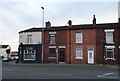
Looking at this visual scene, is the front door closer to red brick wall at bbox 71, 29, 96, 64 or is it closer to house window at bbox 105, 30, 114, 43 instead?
red brick wall at bbox 71, 29, 96, 64

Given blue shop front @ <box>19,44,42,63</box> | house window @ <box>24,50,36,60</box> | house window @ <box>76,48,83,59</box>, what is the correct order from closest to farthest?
1. house window @ <box>76,48,83,59</box>
2. blue shop front @ <box>19,44,42,63</box>
3. house window @ <box>24,50,36,60</box>

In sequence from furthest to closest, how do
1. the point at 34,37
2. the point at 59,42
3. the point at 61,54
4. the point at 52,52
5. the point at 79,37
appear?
the point at 34,37, the point at 52,52, the point at 59,42, the point at 61,54, the point at 79,37

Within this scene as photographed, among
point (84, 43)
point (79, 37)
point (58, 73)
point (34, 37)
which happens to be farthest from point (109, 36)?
point (58, 73)

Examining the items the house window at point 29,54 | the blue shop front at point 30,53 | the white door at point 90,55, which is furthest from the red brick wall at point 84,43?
the house window at point 29,54

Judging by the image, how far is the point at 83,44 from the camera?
34062 mm

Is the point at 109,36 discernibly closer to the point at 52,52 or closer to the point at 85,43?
the point at 85,43

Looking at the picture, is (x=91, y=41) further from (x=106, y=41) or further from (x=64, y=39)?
(x=64, y=39)

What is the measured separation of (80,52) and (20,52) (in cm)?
1168

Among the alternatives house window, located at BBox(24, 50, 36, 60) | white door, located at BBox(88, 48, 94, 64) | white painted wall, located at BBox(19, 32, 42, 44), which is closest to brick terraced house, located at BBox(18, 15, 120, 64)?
white door, located at BBox(88, 48, 94, 64)

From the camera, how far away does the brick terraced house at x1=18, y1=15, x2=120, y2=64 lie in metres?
32.8

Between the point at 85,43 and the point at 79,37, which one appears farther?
the point at 79,37

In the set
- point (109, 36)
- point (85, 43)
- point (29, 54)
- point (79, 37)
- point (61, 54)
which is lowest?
point (29, 54)

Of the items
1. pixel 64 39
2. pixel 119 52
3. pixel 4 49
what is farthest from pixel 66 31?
pixel 4 49

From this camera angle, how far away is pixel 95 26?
3372 cm
